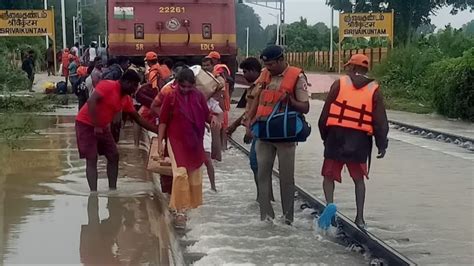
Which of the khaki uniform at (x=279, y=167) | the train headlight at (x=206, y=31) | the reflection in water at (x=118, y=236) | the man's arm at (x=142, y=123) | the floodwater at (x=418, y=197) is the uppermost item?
the train headlight at (x=206, y=31)

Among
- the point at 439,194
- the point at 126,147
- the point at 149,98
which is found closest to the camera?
the point at 439,194

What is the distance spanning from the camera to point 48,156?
13500 millimetres

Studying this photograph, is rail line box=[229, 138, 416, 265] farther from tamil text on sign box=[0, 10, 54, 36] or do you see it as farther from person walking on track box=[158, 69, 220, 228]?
tamil text on sign box=[0, 10, 54, 36]

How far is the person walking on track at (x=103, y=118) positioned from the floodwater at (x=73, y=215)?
0.46 m

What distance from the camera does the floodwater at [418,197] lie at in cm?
792

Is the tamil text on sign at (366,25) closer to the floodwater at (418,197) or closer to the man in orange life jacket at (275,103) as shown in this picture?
the floodwater at (418,197)

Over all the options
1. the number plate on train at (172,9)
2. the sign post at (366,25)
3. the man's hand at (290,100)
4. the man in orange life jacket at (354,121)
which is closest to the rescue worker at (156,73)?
the man's hand at (290,100)

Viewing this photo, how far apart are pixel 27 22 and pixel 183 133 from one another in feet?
87.1

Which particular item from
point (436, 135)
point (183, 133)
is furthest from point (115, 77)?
point (436, 135)

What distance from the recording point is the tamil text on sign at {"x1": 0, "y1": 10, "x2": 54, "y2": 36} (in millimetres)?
32781

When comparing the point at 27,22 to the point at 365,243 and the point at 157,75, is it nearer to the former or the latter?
the point at 157,75

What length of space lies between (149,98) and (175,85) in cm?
334

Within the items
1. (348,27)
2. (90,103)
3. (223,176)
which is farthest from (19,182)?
(348,27)

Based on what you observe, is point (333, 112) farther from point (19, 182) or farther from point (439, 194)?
point (19, 182)
